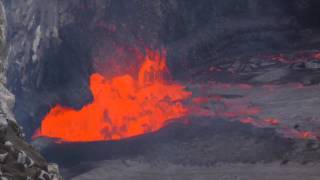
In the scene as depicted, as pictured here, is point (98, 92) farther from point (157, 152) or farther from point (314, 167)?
point (314, 167)

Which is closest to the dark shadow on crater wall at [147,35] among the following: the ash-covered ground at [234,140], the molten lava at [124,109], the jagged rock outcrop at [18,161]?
the molten lava at [124,109]

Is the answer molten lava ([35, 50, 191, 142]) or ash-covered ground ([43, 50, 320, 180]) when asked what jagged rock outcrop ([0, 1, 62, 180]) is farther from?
molten lava ([35, 50, 191, 142])

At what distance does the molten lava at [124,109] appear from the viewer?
129ft

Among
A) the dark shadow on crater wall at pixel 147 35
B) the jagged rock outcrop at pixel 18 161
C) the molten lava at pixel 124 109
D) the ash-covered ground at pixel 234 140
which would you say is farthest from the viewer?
the dark shadow on crater wall at pixel 147 35

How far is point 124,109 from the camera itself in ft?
143

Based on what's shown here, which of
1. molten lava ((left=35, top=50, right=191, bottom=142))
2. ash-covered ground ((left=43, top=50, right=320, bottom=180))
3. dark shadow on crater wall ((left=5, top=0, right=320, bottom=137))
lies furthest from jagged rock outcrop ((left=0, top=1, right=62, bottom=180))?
dark shadow on crater wall ((left=5, top=0, right=320, bottom=137))

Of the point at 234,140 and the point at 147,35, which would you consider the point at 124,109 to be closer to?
the point at 147,35

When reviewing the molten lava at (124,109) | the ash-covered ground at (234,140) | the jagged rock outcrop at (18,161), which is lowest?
the molten lava at (124,109)

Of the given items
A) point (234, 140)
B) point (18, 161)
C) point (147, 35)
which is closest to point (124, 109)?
point (147, 35)

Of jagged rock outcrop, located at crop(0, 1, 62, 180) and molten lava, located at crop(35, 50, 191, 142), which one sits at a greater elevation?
jagged rock outcrop, located at crop(0, 1, 62, 180)

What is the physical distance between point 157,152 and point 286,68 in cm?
1607

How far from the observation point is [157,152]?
95.7 ft

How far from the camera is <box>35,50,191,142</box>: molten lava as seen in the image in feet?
129

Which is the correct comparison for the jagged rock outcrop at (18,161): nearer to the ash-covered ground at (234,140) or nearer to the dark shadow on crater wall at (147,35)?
the ash-covered ground at (234,140)
